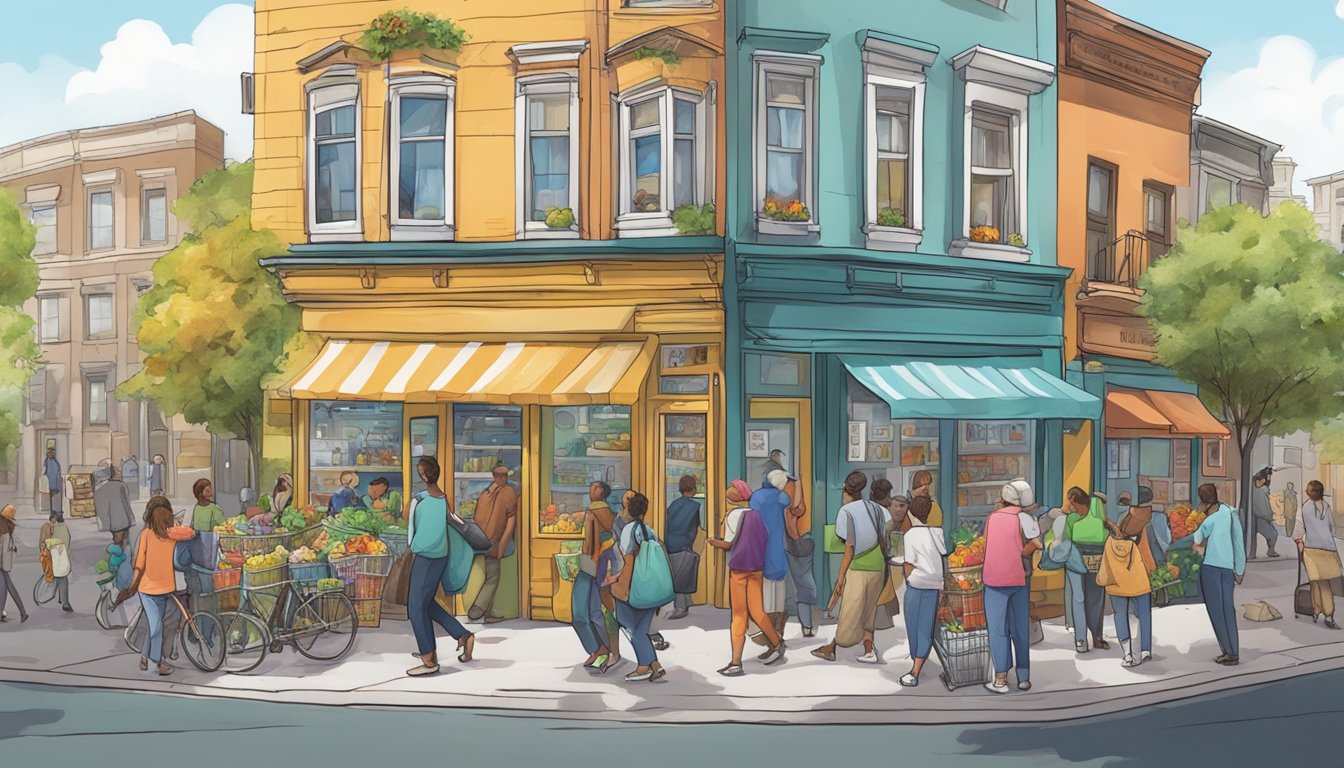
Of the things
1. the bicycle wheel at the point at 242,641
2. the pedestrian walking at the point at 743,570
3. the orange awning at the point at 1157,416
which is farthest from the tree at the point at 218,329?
the orange awning at the point at 1157,416

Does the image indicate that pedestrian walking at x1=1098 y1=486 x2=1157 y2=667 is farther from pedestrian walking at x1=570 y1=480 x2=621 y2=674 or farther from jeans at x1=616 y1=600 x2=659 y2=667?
pedestrian walking at x1=570 y1=480 x2=621 y2=674

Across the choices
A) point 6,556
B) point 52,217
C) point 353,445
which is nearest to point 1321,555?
point 353,445

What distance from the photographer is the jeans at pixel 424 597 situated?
10.8 metres

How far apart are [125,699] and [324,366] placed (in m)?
5.91

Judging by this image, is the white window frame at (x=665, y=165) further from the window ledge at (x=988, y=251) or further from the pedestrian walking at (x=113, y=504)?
the pedestrian walking at (x=113, y=504)

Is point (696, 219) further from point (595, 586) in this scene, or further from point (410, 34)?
point (595, 586)

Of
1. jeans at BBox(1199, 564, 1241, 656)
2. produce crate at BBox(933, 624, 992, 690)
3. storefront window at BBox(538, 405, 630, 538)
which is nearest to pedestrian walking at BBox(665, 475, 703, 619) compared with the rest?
storefront window at BBox(538, 405, 630, 538)

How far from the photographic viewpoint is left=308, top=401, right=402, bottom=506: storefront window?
1535 cm

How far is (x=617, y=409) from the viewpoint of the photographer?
1489 centimetres

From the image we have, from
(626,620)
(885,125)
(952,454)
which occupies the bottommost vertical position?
(626,620)

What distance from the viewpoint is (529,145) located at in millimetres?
15211

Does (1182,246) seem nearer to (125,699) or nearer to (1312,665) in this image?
(1312,665)

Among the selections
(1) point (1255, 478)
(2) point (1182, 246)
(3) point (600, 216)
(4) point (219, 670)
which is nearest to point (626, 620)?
(4) point (219, 670)

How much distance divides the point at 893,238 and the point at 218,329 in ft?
35.9
